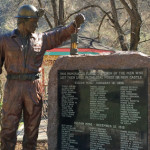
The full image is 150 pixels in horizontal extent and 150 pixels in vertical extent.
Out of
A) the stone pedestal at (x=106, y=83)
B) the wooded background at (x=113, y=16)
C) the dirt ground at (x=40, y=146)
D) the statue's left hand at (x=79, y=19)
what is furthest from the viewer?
the wooded background at (x=113, y=16)

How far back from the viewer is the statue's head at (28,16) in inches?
151

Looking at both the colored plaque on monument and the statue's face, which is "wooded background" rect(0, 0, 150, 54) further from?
the statue's face

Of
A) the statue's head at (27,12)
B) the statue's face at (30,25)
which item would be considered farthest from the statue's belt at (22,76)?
the statue's head at (27,12)

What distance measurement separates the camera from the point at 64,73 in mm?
4160

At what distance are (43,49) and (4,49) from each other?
531 mm

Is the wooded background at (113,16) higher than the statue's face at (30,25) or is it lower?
higher

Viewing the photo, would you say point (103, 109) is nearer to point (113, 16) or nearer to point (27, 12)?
point (27, 12)

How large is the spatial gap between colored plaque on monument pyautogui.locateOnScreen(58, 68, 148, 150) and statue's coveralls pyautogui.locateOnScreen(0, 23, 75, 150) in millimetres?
426

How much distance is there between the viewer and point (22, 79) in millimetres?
3812

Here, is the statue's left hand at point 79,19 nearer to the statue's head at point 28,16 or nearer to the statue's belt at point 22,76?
the statue's head at point 28,16

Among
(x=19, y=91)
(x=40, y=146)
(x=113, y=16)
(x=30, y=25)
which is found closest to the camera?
(x=19, y=91)

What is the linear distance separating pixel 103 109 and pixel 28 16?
5.11 ft

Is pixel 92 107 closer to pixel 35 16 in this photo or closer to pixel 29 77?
pixel 29 77

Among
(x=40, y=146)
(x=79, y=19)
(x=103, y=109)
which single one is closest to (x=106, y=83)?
(x=103, y=109)
